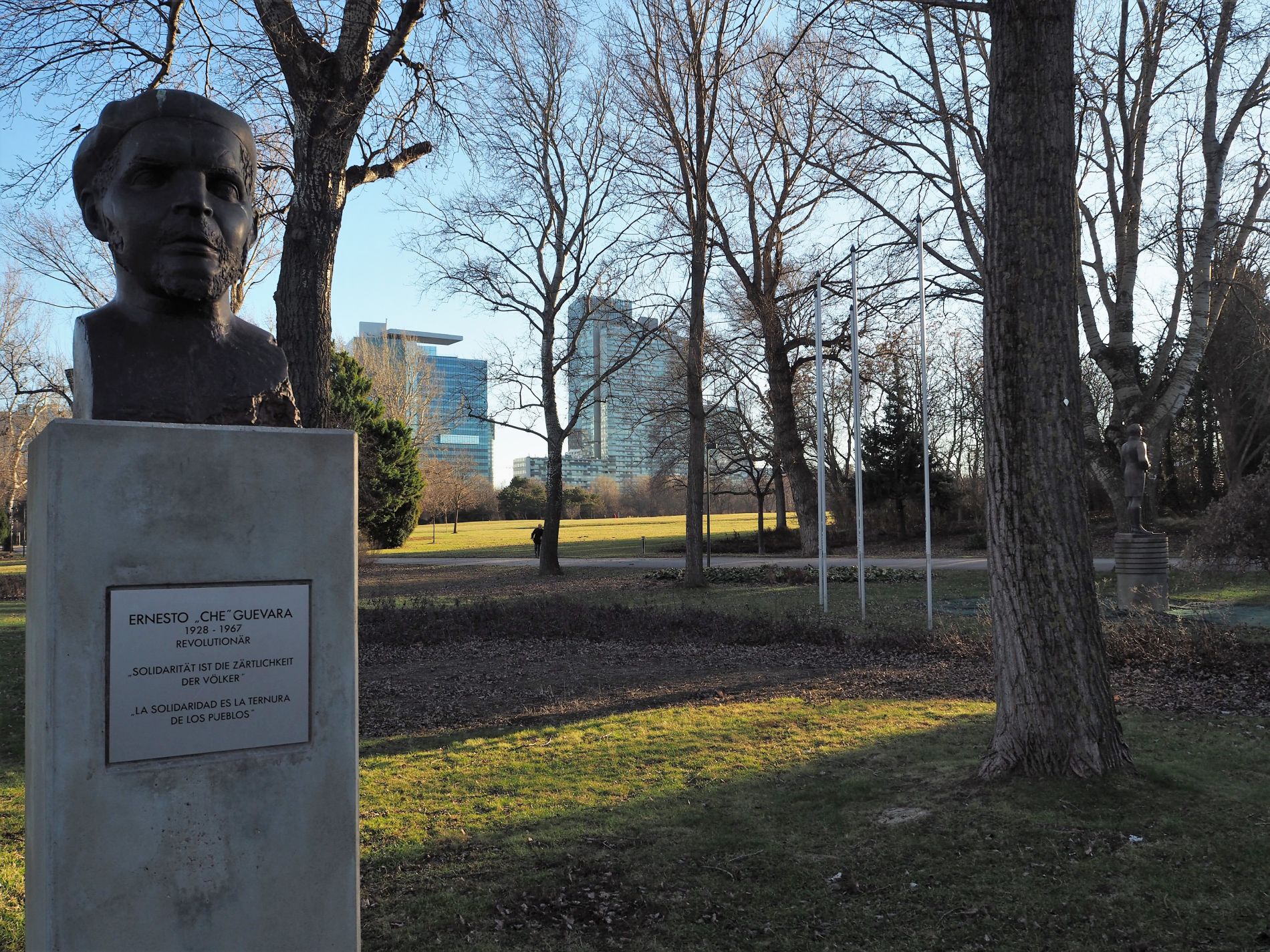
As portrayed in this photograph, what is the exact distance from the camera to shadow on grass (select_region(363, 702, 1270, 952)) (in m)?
3.70

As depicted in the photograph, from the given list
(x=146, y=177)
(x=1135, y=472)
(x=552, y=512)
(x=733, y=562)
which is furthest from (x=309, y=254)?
(x=733, y=562)

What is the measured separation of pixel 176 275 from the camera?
10.4 ft

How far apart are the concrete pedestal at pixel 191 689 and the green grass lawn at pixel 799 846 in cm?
93

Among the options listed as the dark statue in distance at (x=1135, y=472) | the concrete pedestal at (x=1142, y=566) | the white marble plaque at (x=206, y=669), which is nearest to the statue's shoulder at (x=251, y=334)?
the white marble plaque at (x=206, y=669)

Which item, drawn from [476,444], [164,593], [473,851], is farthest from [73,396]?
[476,444]

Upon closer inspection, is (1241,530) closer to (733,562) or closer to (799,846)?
(799,846)

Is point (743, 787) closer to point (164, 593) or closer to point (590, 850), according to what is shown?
point (590, 850)

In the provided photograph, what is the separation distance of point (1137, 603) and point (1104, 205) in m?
11.0

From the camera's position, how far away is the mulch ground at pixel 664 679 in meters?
7.81

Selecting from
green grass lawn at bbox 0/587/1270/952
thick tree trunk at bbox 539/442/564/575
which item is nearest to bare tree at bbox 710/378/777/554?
thick tree trunk at bbox 539/442/564/575

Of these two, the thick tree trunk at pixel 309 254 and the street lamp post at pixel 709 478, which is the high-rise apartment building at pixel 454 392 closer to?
the street lamp post at pixel 709 478

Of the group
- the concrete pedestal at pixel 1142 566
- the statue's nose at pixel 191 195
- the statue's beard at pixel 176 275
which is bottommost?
the concrete pedestal at pixel 1142 566

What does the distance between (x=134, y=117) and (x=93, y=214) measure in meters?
0.44

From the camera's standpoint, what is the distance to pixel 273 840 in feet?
9.87
